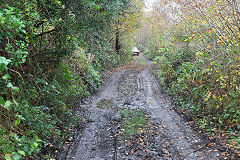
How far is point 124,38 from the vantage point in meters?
21.9

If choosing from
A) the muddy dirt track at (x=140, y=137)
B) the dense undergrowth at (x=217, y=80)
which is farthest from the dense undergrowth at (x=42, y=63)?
the dense undergrowth at (x=217, y=80)

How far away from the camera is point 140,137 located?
525cm

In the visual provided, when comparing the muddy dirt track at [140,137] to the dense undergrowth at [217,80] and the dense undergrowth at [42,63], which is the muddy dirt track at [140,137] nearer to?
the dense undergrowth at [217,80]

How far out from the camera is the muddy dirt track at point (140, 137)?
4.36 m

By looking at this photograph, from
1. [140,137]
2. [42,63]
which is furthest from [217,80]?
[42,63]

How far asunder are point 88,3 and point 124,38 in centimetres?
1758

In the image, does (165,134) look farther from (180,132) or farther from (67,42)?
(67,42)

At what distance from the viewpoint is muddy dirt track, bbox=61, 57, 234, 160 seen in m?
4.36

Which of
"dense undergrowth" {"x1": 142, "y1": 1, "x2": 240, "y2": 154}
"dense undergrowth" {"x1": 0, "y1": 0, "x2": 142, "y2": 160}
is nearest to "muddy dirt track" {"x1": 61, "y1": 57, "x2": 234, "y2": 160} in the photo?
"dense undergrowth" {"x1": 142, "y1": 1, "x2": 240, "y2": 154}

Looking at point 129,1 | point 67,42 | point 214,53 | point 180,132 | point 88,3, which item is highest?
point 129,1

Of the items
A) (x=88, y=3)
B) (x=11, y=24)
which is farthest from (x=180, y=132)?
(x=11, y=24)

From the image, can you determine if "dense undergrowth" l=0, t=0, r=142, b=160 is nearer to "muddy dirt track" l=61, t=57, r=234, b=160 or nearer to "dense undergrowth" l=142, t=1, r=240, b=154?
"muddy dirt track" l=61, t=57, r=234, b=160

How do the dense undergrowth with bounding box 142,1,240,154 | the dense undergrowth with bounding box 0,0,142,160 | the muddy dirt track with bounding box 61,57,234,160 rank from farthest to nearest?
the dense undergrowth with bounding box 142,1,240,154 < the muddy dirt track with bounding box 61,57,234,160 < the dense undergrowth with bounding box 0,0,142,160

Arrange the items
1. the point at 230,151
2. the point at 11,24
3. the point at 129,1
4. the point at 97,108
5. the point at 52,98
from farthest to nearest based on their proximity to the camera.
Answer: the point at 129,1 < the point at 97,108 < the point at 52,98 < the point at 230,151 < the point at 11,24
